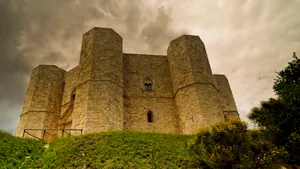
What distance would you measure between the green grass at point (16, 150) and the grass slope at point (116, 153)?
54 cm

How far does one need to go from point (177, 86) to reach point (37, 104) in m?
13.3

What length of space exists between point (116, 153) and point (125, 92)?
32.3 feet

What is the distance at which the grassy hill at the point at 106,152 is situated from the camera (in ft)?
28.0

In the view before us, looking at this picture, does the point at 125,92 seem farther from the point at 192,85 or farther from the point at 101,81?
the point at 192,85

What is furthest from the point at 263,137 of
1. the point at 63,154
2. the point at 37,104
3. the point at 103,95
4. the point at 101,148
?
the point at 37,104

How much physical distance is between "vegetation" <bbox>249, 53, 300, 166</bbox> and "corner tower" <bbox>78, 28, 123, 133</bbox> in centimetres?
976

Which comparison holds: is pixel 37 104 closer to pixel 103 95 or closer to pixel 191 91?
pixel 103 95

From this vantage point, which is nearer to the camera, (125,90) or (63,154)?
(63,154)

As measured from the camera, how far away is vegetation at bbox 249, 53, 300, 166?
9.49 meters

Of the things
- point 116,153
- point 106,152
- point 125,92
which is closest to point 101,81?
point 125,92

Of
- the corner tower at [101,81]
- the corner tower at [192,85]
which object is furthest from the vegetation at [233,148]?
the corner tower at [101,81]

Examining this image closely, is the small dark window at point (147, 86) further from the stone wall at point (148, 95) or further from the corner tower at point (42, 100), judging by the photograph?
the corner tower at point (42, 100)

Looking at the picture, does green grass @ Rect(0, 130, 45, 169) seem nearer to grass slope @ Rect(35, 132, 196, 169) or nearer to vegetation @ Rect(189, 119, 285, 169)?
grass slope @ Rect(35, 132, 196, 169)

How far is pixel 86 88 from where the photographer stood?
625 inches
